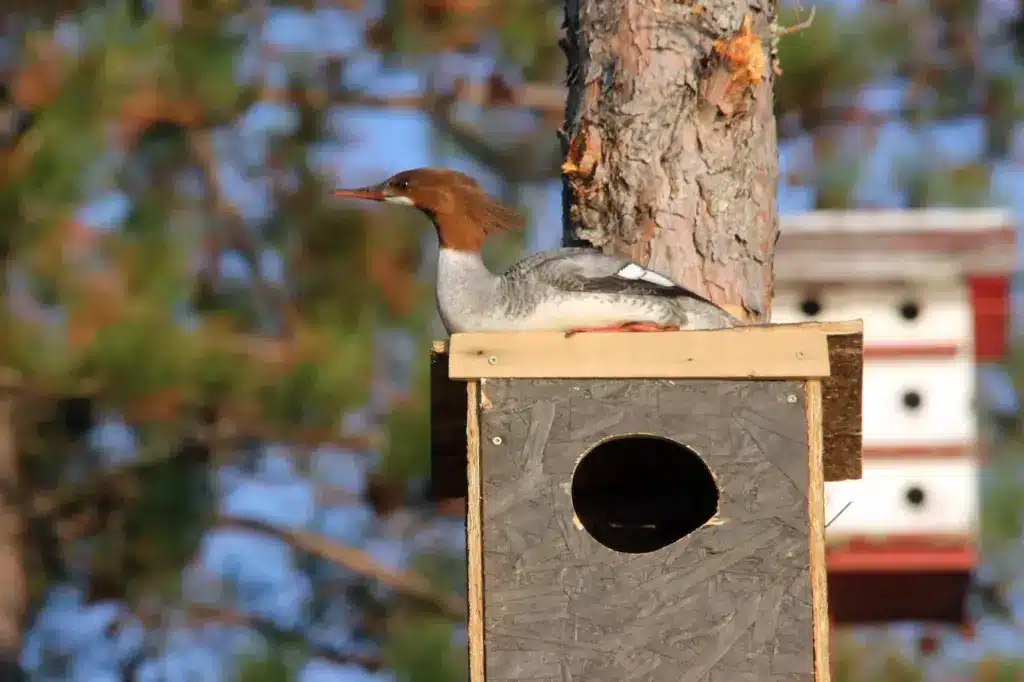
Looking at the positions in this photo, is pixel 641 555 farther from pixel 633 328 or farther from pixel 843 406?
pixel 843 406

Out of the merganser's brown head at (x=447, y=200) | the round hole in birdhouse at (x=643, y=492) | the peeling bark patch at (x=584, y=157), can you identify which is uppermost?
the peeling bark patch at (x=584, y=157)

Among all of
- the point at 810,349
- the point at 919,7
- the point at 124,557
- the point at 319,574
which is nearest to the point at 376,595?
the point at 319,574

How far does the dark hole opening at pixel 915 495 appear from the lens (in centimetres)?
557

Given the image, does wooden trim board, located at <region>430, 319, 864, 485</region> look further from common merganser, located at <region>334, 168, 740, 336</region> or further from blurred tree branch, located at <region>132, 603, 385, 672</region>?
blurred tree branch, located at <region>132, 603, 385, 672</region>

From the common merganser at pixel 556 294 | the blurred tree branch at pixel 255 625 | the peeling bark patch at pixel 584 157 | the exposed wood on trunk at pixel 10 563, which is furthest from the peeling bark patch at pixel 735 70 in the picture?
the exposed wood on trunk at pixel 10 563

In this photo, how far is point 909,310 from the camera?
5715mm

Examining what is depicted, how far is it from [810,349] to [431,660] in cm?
375

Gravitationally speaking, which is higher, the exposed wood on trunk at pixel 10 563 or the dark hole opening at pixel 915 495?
the dark hole opening at pixel 915 495

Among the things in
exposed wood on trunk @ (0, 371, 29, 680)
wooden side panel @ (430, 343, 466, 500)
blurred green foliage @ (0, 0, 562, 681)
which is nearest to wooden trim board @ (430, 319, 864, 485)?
wooden side panel @ (430, 343, 466, 500)

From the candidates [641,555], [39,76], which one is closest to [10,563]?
[39,76]

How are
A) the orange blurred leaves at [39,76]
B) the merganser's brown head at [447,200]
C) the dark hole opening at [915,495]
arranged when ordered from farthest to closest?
1. the dark hole opening at [915,495]
2. the orange blurred leaves at [39,76]
3. the merganser's brown head at [447,200]

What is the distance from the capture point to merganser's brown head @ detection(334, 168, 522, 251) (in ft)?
10.5

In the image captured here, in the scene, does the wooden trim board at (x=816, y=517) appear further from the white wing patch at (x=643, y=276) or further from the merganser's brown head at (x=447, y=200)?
the merganser's brown head at (x=447, y=200)

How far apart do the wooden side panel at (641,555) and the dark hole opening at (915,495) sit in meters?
2.95
